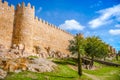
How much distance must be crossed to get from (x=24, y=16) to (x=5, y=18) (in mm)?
3287

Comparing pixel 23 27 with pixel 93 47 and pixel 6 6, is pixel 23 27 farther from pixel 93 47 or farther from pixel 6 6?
pixel 93 47

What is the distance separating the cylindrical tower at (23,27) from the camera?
36.8 m

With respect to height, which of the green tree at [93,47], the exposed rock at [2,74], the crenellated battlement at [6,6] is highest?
the crenellated battlement at [6,6]

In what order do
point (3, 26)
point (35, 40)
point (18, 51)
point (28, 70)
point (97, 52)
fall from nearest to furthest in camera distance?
point (28, 70) < point (18, 51) < point (3, 26) < point (35, 40) < point (97, 52)

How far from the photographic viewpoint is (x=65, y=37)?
2352 inches

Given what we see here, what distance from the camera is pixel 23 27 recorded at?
123 feet

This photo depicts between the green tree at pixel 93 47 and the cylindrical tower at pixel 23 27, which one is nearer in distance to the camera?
the cylindrical tower at pixel 23 27

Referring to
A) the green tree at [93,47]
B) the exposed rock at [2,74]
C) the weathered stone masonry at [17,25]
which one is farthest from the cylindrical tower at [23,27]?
the green tree at [93,47]

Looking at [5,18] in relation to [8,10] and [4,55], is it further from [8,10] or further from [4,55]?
[4,55]

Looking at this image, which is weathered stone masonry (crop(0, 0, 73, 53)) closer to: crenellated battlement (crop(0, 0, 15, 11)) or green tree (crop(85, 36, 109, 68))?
crenellated battlement (crop(0, 0, 15, 11))

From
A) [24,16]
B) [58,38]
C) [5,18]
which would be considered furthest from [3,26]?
[58,38]

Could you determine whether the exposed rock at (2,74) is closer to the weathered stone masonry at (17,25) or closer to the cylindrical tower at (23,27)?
the weathered stone masonry at (17,25)

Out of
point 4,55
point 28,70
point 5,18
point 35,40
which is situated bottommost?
point 28,70

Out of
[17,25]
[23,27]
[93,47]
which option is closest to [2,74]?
[23,27]
